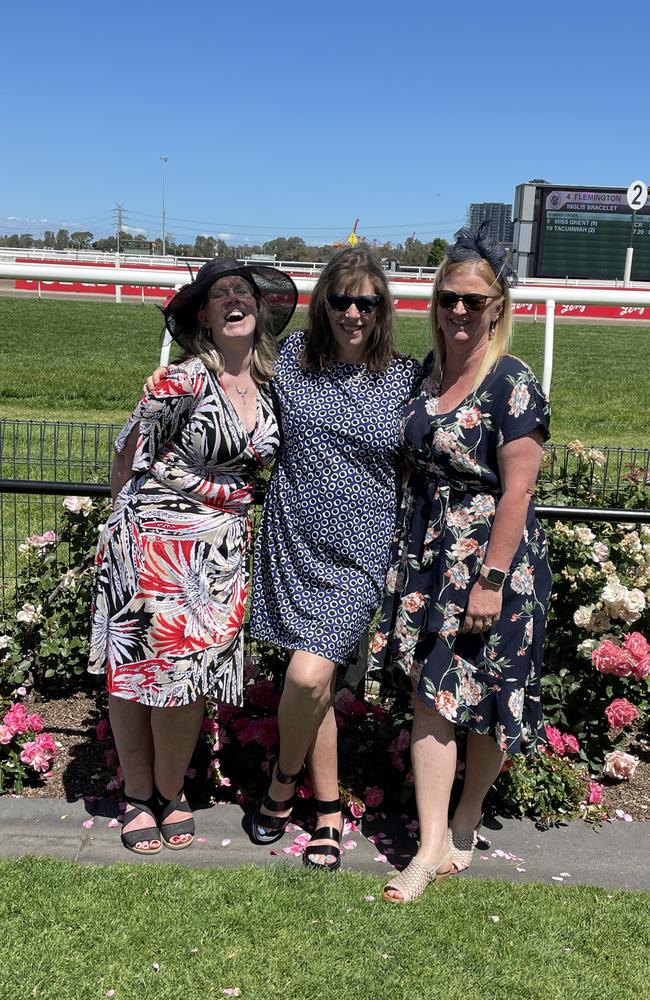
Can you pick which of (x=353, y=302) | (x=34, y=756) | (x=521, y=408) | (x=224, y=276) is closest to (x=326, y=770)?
(x=34, y=756)

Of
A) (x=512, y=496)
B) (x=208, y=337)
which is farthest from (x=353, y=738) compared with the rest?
(x=208, y=337)

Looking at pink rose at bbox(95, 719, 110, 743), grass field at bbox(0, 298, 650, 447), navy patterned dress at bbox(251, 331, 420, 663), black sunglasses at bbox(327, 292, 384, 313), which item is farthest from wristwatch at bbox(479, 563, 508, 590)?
grass field at bbox(0, 298, 650, 447)

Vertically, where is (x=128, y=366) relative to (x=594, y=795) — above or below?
above

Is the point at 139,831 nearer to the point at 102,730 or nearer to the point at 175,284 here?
the point at 102,730

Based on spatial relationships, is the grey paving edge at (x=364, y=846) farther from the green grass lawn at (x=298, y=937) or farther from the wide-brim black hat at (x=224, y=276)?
the wide-brim black hat at (x=224, y=276)

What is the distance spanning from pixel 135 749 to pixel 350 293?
1.63m

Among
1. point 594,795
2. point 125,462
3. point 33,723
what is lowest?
point 594,795

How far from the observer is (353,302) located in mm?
2770

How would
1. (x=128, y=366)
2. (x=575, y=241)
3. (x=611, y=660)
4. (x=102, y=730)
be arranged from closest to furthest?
(x=611, y=660)
(x=102, y=730)
(x=128, y=366)
(x=575, y=241)

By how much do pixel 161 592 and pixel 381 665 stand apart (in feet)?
2.35

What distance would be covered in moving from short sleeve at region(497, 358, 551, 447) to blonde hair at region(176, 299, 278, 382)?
739mm

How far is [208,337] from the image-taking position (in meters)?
2.94

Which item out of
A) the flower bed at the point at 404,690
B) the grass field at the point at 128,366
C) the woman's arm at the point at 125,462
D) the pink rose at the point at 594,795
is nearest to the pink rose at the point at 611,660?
the flower bed at the point at 404,690

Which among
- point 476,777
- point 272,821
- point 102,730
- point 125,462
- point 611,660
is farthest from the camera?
point 102,730
